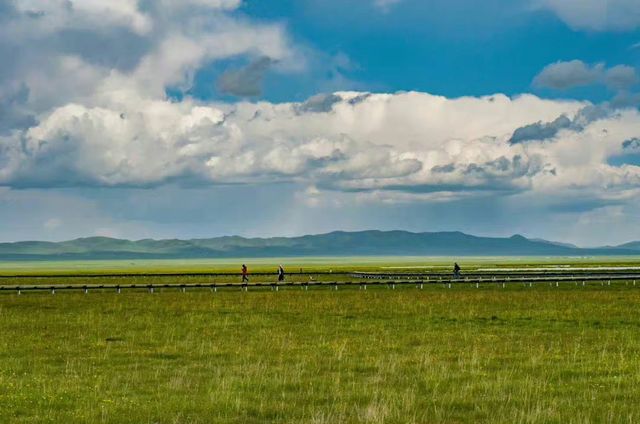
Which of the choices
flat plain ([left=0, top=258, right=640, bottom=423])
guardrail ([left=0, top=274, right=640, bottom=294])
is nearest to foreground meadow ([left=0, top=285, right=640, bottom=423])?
flat plain ([left=0, top=258, right=640, bottom=423])

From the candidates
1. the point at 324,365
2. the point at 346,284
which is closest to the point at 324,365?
the point at 324,365

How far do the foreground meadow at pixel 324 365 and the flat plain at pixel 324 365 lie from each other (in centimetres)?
6

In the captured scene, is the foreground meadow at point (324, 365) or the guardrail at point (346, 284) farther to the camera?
the guardrail at point (346, 284)

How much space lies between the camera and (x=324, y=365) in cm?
2116

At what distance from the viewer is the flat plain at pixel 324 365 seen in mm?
15406

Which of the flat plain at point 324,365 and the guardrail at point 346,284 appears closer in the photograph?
the flat plain at point 324,365

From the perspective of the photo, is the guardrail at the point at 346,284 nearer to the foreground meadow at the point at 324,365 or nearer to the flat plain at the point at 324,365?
the flat plain at the point at 324,365

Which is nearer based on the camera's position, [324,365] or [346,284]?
[324,365]

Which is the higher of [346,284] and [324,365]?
[346,284]

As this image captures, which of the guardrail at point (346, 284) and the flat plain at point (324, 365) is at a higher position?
the guardrail at point (346, 284)

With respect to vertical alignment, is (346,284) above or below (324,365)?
above

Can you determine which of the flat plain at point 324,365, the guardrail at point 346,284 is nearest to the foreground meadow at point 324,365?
the flat plain at point 324,365

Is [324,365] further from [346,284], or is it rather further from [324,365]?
[346,284]

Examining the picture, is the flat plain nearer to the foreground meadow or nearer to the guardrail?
the foreground meadow
